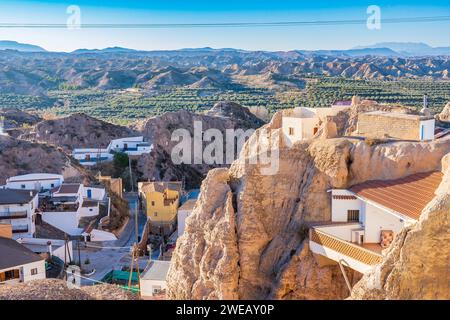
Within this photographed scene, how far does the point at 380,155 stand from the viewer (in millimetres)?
13789

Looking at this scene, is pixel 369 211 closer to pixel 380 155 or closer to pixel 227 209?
pixel 380 155

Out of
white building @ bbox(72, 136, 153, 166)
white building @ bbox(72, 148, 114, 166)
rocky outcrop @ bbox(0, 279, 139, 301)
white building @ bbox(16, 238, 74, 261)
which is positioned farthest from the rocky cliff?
white building @ bbox(72, 148, 114, 166)

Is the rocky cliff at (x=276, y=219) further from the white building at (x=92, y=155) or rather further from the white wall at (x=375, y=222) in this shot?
the white building at (x=92, y=155)

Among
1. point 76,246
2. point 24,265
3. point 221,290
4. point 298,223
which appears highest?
point 298,223

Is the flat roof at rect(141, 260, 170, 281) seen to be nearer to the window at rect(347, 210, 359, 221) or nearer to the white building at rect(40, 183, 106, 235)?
the window at rect(347, 210, 359, 221)

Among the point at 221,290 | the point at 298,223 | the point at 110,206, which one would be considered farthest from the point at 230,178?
the point at 110,206

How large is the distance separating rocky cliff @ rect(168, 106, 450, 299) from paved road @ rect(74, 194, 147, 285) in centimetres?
1382

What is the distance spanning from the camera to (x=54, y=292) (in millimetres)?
9758

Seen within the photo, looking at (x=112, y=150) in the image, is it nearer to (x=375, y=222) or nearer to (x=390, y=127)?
(x=390, y=127)

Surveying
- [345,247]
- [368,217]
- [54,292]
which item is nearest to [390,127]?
[368,217]

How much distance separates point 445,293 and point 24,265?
1899cm

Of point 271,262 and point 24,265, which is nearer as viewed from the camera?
point 271,262

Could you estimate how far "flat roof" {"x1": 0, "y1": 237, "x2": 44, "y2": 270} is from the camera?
2261 centimetres
